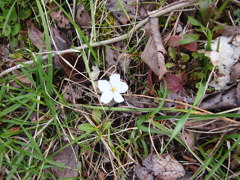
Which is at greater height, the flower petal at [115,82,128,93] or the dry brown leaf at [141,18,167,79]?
the dry brown leaf at [141,18,167,79]

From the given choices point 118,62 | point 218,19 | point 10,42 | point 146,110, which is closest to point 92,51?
point 118,62

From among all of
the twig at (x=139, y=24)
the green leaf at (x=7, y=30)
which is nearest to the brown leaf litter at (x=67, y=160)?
the twig at (x=139, y=24)

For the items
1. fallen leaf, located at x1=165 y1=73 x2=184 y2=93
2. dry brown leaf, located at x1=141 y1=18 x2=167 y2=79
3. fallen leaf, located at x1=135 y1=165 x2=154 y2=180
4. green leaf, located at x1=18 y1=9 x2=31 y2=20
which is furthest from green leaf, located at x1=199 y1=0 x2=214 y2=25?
green leaf, located at x1=18 y1=9 x2=31 y2=20

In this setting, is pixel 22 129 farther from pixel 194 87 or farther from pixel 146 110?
pixel 194 87

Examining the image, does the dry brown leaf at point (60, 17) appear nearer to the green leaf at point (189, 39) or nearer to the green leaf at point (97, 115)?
the green leaf at point (97, 115)

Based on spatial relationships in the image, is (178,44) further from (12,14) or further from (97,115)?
(12,14)

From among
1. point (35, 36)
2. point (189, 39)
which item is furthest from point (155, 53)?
point (35, 36)

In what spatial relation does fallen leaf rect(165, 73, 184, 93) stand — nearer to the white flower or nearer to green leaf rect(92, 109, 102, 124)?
the white flower
